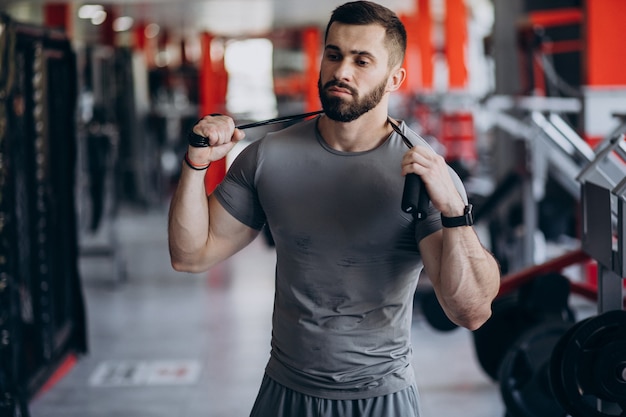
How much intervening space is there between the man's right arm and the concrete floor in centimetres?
219

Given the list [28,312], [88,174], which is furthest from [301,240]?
[88,174]

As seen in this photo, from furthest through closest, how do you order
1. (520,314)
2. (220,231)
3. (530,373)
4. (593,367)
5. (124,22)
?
(124,22)
(520,314)
(530,373)
(593,367)
(220,231)

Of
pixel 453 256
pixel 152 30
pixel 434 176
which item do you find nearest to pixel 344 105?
pixel 434 176

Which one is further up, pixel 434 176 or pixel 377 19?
pixel 377 19

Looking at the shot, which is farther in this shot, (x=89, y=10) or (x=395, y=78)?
(x=89, y=10)

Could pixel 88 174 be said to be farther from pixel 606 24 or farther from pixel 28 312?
pixel 606 24

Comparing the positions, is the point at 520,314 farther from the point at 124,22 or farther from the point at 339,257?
the point at 124,22

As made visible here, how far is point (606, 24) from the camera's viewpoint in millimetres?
6066

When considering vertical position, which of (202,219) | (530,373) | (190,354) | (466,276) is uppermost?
(202,219)

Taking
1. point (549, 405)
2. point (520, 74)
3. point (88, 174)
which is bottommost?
point (549, 405)

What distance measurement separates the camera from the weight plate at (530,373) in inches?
132

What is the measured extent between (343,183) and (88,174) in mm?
5332

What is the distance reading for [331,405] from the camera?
1.93m

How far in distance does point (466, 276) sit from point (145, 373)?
10.9 feet
